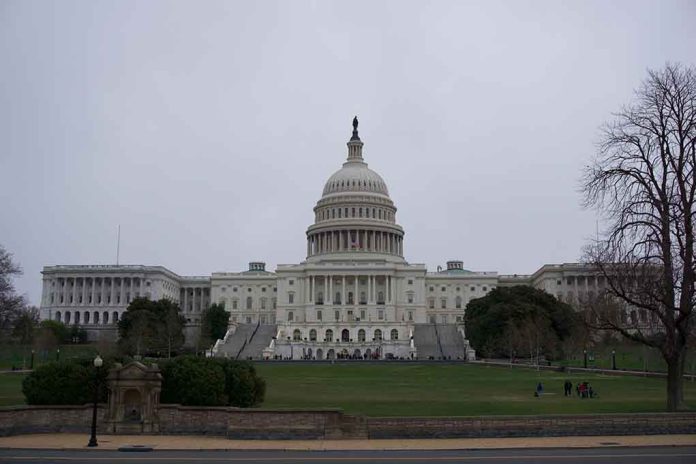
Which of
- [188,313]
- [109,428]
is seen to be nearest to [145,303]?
[188,313]

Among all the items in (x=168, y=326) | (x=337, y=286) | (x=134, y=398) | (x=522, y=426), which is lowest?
(x=522, y=426)

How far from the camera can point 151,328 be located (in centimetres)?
10900

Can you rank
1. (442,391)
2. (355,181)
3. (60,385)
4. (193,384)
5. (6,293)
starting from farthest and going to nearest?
(355,181)
(6,293)
(442,391)
(60,385)
(193,384)

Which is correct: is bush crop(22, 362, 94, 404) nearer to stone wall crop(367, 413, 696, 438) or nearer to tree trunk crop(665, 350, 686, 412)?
stone wall crop(367, 413, 696, 438)

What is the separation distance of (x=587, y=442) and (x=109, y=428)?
747 inches

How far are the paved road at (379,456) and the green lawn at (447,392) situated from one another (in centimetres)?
778

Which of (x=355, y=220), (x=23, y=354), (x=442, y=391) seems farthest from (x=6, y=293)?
(x=355, y=220)

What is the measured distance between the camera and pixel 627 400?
43.6 metres

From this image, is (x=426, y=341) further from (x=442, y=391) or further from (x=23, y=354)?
(x=442, y=391)

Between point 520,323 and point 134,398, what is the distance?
2802 inches

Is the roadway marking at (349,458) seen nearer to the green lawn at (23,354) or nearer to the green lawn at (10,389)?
the green lawn at (10,389)

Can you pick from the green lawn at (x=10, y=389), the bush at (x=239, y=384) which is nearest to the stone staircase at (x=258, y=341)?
the green lawn at (x=10, y=389)

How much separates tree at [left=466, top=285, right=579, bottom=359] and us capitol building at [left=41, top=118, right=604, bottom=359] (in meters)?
19.6

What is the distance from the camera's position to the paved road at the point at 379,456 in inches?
1025
